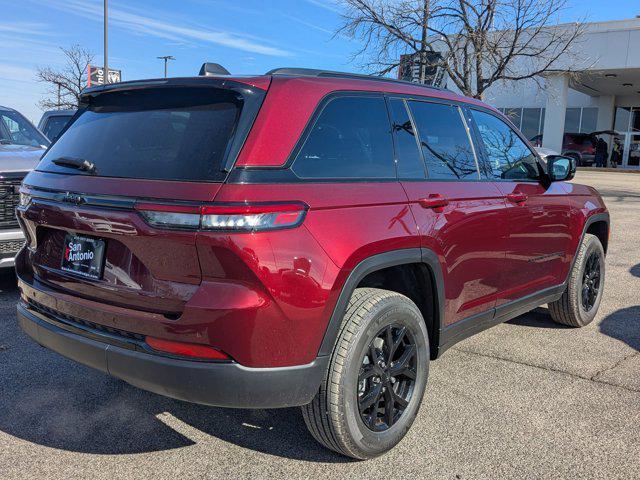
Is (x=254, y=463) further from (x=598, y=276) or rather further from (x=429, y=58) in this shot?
(x=429, y=58)

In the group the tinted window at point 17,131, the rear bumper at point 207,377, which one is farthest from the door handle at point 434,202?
the tinted window at point 17,131

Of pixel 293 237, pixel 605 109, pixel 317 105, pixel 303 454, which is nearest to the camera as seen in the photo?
pixel 293 237

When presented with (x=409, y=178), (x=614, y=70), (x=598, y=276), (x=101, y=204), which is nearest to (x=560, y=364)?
(x=598, y=276)


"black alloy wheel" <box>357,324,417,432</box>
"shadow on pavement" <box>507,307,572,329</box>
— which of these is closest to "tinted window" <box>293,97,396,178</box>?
"black alloy wheel" <box>357,324,417,432</box>

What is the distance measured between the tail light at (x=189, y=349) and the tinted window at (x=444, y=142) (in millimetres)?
1621

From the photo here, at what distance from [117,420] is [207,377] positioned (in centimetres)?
122

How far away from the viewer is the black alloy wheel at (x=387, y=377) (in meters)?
2.80

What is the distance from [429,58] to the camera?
17.0 m

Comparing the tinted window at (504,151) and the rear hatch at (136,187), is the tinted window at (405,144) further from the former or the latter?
the rear hatch at (136,187)

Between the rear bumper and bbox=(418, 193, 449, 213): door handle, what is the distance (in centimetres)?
102

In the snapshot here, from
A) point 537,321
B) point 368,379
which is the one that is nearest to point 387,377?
point 368,379

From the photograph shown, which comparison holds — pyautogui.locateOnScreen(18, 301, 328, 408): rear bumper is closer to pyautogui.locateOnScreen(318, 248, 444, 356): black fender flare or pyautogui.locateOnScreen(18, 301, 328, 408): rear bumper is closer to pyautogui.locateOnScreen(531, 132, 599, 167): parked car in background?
pyautogui.locateOnScreen(318, 248, 444, 356): black fender flare

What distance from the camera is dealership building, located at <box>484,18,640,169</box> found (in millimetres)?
27797

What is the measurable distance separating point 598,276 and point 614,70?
2764 centimetres
